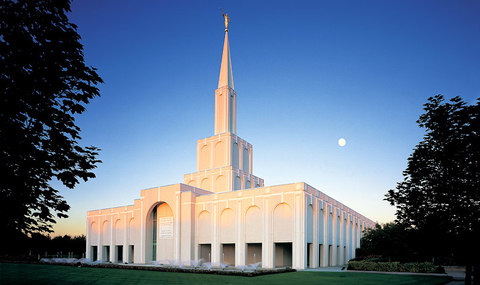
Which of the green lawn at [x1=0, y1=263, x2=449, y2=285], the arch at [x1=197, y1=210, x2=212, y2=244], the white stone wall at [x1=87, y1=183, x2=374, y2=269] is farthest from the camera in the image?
the arch at [x1=197, y1=210, x2=212, y2=244]

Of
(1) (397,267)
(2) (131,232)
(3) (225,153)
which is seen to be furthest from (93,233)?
(1) (397,267)

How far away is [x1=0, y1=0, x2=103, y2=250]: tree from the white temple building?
1126 inches

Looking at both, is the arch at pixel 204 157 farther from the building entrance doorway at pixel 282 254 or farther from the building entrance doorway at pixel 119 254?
the building entrance doorway at pixel 119 254

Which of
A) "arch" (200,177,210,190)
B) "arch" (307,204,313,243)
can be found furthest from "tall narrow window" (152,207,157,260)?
"arch" (307,204,313,243)

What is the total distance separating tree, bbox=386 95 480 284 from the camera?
53.1 feet

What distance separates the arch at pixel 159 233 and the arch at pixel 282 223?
15.3 m

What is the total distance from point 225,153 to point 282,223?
17988mm

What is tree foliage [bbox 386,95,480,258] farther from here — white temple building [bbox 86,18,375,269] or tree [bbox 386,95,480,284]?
white temple building [bbox 86,18,375,269]

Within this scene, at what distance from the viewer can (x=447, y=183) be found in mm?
16984

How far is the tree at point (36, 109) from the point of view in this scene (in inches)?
357

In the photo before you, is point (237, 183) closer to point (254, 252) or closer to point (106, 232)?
point (254, 252)

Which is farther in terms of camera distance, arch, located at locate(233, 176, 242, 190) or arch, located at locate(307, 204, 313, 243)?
arch, located at locate(233, 176, 242, 190)

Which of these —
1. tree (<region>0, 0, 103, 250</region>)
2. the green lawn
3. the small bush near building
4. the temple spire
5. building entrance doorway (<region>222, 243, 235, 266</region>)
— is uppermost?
the temple spire

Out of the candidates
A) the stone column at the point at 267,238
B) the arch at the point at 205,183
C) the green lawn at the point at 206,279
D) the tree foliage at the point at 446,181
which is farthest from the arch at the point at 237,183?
the tree foliage at the point at 446,181
